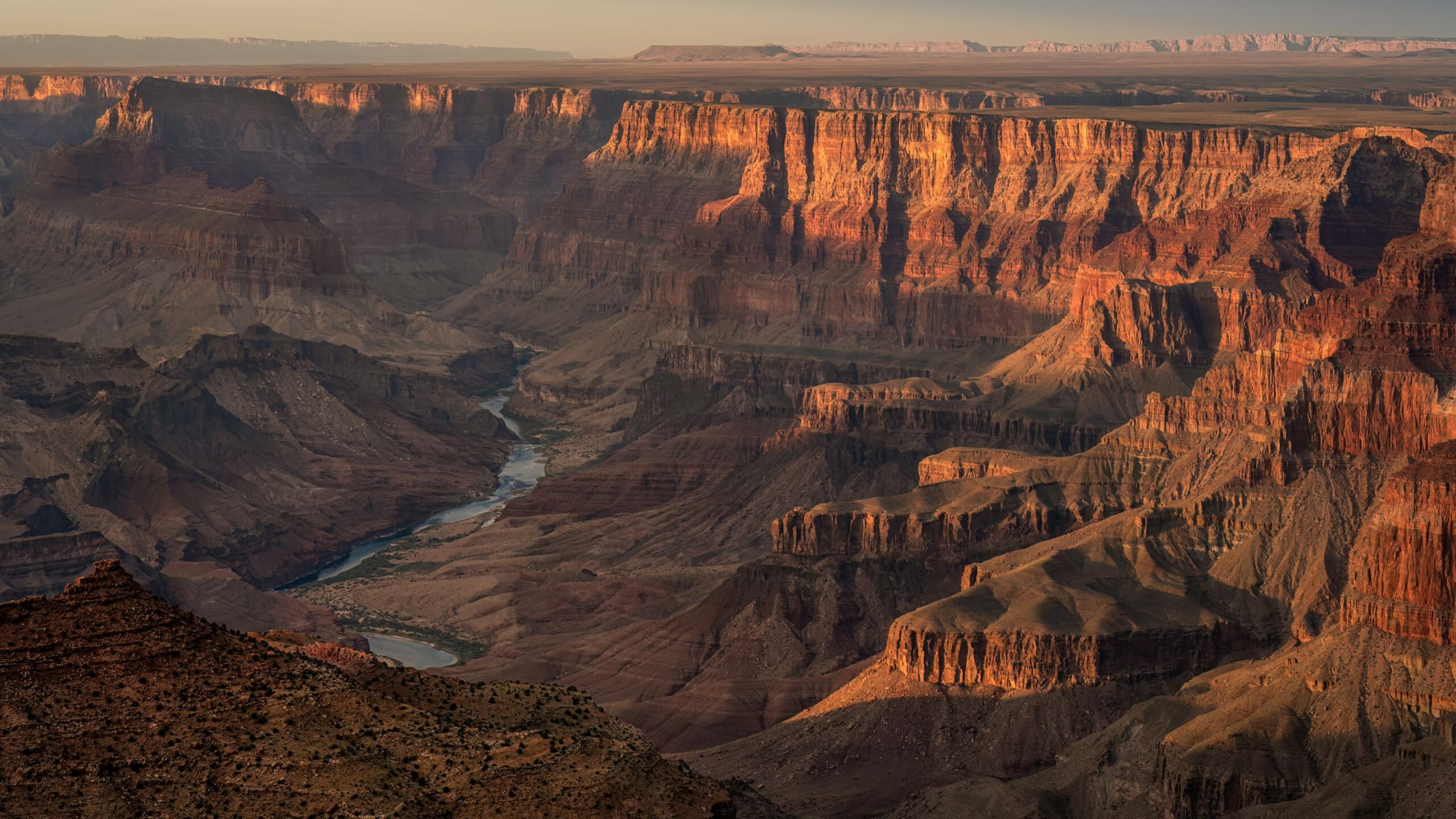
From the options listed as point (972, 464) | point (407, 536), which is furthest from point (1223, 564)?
point (407, 536)

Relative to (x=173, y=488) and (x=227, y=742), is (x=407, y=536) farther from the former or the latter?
(x=227, y=742)

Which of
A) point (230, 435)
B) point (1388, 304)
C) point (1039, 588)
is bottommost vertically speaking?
point (230, 435)

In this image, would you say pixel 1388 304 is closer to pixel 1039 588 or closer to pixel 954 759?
pixel 1039 588

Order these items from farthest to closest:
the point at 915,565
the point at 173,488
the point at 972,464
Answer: the point at 173,488 < the point at 972,464 < the point at 915,565

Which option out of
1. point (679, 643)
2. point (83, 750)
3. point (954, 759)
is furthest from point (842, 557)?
point (83, 750)

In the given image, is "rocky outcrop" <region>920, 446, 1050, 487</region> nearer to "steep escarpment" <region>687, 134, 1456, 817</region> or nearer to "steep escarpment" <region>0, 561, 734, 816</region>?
"steep escarpment" <region>687, 134, 1456, 817</region>
